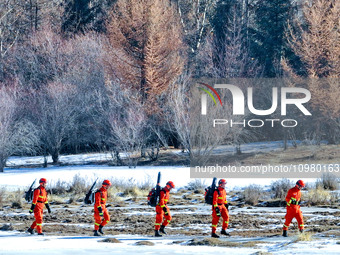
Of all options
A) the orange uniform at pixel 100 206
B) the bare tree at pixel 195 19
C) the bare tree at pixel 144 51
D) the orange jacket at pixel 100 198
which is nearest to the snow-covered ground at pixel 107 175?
the bare tree at pixel 144 51

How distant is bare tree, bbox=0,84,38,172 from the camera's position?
3906 centimetres

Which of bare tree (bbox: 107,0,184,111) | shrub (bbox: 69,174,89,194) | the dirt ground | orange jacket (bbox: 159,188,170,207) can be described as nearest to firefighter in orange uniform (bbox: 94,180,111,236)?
the dirt ground

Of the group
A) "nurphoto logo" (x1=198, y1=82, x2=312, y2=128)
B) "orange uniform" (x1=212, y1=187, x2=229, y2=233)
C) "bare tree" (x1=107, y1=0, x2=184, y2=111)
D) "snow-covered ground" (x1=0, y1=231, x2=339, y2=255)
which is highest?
"bare tree" (x1=107, y1=0, x2=184, y2=111)

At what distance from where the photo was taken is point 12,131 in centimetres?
4103

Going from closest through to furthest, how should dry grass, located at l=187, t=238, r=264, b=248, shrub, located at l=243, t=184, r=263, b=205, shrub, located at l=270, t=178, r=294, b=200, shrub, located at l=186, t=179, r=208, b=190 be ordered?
dry grass, located at l=187, t=238, r=264, b=248, shrub, located at l=243, t=184, r=263, b=205, shrub, located at l=270, t=178, r=294, b=200, shrub, located at l=186, t=179, r=208, b=190

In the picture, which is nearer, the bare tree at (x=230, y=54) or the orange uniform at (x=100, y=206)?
the orange uniform at (x=100, y=206)

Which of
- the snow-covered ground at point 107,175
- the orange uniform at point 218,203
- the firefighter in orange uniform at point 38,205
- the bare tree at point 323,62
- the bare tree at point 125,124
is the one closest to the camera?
the orange uniform at point 218,203

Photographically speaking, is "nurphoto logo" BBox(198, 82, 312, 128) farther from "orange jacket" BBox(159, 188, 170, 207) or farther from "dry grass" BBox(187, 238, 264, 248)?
"dry grass" BBox(187, 238, 264, 248)

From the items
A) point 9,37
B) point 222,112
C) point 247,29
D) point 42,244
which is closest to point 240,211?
point 42,244

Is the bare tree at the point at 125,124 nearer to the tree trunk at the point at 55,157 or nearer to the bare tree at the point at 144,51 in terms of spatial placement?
the bare tree at the point at 144,51

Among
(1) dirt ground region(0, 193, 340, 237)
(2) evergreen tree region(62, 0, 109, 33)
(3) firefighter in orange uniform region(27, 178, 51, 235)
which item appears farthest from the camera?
(2) evergreen tree region(62, 0, 109, 33)

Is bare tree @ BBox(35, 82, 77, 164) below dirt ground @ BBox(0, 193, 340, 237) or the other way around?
the other way around

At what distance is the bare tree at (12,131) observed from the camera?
128ft

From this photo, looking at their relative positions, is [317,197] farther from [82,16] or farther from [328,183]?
[82,16]
